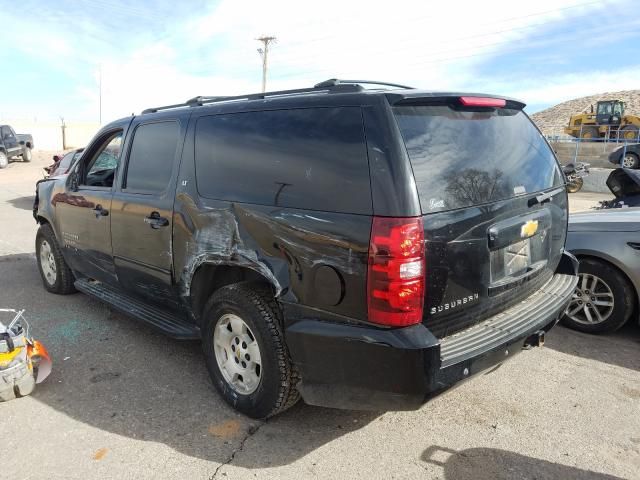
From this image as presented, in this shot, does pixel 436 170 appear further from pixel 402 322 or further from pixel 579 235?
pixel 579 235

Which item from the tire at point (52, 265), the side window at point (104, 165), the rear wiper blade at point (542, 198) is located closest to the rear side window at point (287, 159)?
the rear wiper blade at point (542, 198)

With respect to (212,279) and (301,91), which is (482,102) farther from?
(212,279)

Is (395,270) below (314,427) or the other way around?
the other way around

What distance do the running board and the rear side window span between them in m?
1.02

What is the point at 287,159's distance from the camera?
2.78 metres

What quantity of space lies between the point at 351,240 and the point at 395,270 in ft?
0.83

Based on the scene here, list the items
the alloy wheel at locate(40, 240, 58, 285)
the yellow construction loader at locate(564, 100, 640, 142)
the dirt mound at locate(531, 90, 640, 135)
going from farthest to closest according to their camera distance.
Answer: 1. the dirt mound at locate(531, 90, 640, 135)
2. the yellow construction loader at locate(564, 100, 640, 142)
3. the alloy wheel at locate(40, 240, 58, 285)

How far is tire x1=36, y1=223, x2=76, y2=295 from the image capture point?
17.5 feet

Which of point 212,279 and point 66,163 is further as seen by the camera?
point 66,163

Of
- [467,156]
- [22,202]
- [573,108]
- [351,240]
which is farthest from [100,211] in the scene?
[573,108]

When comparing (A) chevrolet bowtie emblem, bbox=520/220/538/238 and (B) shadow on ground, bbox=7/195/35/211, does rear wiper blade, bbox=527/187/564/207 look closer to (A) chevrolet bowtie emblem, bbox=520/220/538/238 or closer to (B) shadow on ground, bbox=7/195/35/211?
(A) chevrolet bowtie emblem, bbox=520/220/538/238

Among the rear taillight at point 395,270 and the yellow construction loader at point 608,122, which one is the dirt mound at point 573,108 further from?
the rear taillight at point 395,270

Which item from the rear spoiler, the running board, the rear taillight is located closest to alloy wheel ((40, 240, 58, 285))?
the running board

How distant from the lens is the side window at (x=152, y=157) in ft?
12.0
